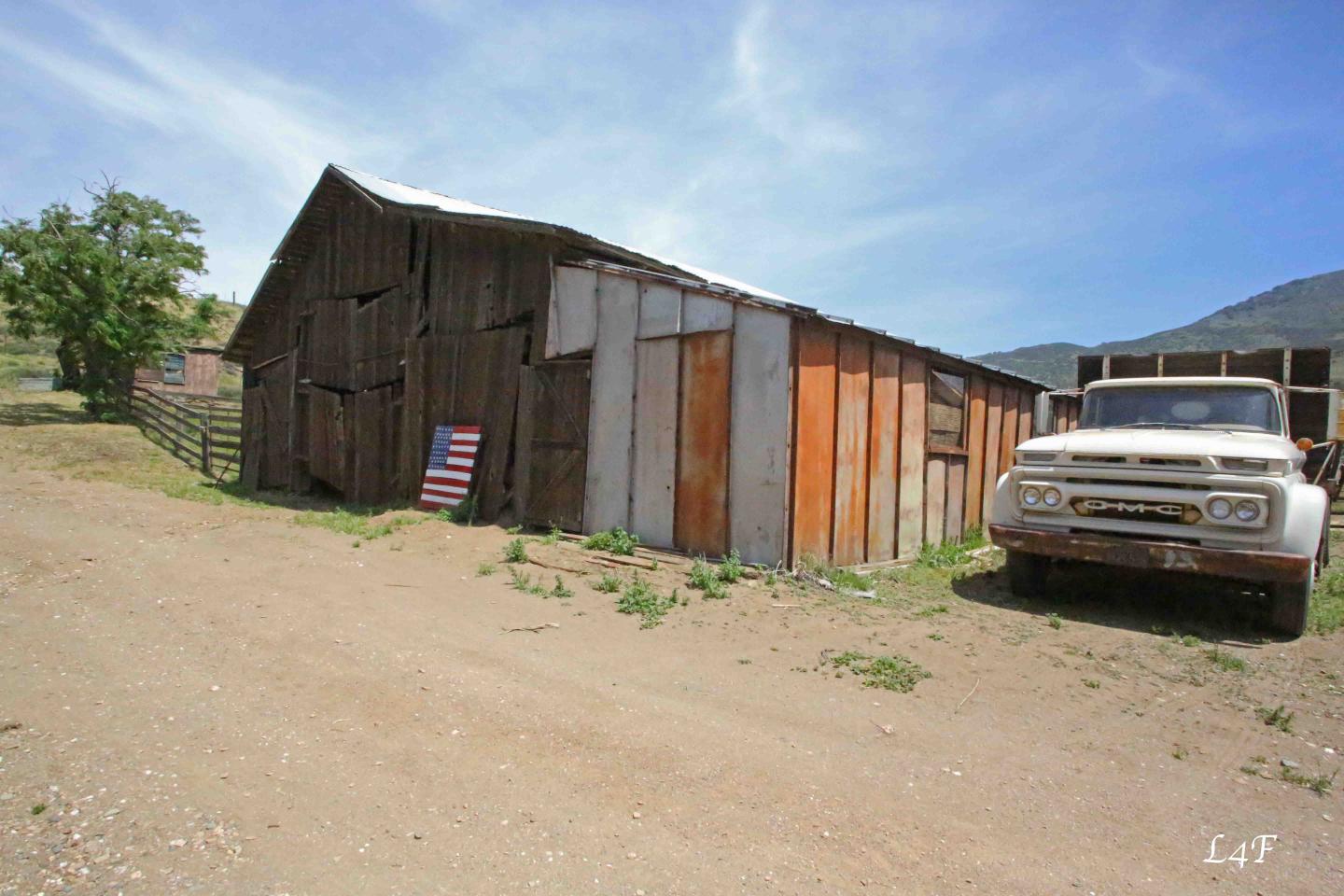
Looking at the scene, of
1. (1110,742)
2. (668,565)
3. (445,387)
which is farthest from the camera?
(445,387)

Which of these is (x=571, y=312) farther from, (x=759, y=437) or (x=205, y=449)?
(x=205, y=449)

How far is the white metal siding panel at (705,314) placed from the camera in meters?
8.97

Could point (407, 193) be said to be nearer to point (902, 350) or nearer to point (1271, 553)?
point (902, 350)

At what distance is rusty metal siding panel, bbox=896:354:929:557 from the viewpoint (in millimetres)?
10242

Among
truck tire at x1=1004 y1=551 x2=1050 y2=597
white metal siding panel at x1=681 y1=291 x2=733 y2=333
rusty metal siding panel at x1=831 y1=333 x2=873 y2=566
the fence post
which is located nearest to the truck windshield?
truck tire at x1=1004 y1=551 x2=1050 y2=597

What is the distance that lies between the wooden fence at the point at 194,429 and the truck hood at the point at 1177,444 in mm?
18961

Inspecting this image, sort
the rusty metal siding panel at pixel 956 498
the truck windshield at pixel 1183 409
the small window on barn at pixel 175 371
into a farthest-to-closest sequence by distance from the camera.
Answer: the small window on barn at pixel 175 371, the rusty metal siding panel at pixel 956 498, the truck windshield at pixel 1183 409

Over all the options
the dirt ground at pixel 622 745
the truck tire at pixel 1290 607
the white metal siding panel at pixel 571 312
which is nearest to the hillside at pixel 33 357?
the white metal siding panel at pixel 571 312

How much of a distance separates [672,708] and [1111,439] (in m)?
5.50

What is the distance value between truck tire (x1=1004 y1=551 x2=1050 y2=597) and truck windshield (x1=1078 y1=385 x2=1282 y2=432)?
1.71 meters

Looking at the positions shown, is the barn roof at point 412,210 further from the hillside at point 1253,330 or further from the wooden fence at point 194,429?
the hillside at point 1253,330

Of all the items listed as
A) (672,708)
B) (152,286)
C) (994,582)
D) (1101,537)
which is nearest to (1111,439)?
(1101,537)

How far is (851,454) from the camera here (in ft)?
30.4

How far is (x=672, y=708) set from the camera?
4.65 meters
